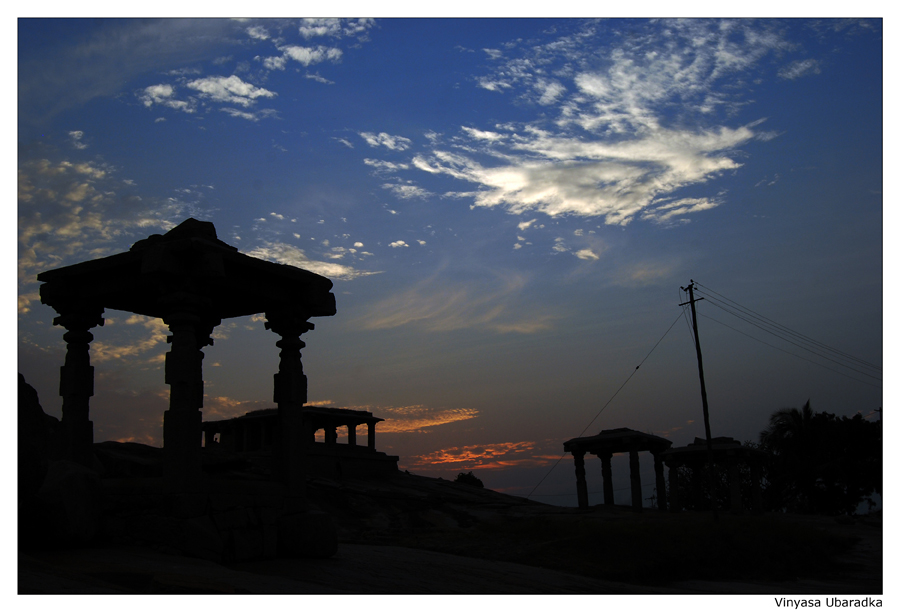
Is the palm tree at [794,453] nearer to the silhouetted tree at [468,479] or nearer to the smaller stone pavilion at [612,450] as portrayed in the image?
the smaller stone pavilion at [612,450]

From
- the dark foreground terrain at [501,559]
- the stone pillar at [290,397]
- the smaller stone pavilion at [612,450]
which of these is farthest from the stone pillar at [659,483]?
the stone pillar at [290,397]

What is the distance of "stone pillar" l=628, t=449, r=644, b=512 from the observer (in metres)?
31.5

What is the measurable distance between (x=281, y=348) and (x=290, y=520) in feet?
10.3

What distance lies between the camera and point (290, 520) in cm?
1244

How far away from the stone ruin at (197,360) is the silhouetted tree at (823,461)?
36141 millimetres

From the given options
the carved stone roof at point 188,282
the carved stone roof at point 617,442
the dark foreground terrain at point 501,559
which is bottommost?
the dark foreground terrain at point 501,559

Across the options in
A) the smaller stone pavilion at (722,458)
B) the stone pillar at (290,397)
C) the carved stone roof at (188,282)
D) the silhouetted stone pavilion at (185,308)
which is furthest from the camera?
the smaller stone pavilion at (722,458)

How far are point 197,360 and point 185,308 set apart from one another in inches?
35.7

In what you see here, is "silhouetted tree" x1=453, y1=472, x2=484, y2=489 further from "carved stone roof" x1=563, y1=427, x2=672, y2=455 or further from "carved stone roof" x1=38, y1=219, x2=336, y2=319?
"carved stone roof" x1=38, y1=219, x2=336, y2=319

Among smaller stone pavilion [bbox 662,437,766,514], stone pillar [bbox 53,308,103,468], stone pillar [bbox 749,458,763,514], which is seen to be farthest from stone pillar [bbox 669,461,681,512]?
stone pillar [bbox 53,308,103,468]

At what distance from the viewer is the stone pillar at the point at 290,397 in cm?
1305

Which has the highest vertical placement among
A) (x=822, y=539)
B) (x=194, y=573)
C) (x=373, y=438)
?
(x=373, y=438)
